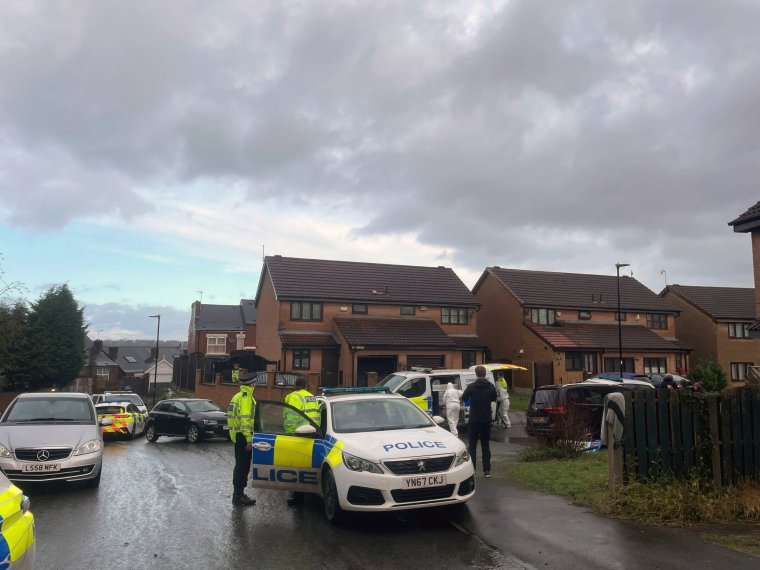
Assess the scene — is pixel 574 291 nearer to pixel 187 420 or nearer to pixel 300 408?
pixel 187 420

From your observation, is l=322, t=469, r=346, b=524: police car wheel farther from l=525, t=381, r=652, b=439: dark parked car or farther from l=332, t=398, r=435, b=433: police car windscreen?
l=525, t=381, r=652, b=439: dark parked car

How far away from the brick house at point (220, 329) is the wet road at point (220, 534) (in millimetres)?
54830

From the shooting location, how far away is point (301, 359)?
34.6 metres

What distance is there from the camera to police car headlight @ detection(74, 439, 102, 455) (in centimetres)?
967

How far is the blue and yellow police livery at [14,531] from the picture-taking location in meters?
3.65

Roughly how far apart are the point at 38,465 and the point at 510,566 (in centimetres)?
733

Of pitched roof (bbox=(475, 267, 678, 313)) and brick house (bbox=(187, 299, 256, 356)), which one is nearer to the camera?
pitched roof (bbox=(475, 267, 678, 313))

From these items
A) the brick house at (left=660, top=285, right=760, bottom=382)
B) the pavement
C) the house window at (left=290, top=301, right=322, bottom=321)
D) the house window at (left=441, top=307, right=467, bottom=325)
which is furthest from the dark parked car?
the brick house at (left=660, top=285, right=760, bottom=382)

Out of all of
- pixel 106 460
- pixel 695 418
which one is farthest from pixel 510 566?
pixel 106 460

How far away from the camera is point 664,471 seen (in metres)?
7.45

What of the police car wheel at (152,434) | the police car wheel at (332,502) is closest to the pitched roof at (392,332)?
the police car wheel at (152,434)

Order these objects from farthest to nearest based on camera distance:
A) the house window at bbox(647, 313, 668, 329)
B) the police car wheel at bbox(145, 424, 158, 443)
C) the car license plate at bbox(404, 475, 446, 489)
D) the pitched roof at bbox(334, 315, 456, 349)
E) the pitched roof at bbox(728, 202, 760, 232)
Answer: the house window at bbox(647, 313, 668, 329)
the pitched roof at bbox(334, 315, 456, 349)
the police car wheel at bbox(145, 424, 158, 443)
the pitched roof at bbox(728, 202, 760, 232)
the car license plate at bbox(404, 475, 446, 489)


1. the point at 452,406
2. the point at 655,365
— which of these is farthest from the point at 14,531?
the point at 655,365

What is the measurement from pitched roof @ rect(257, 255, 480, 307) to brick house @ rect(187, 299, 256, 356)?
23.7m
